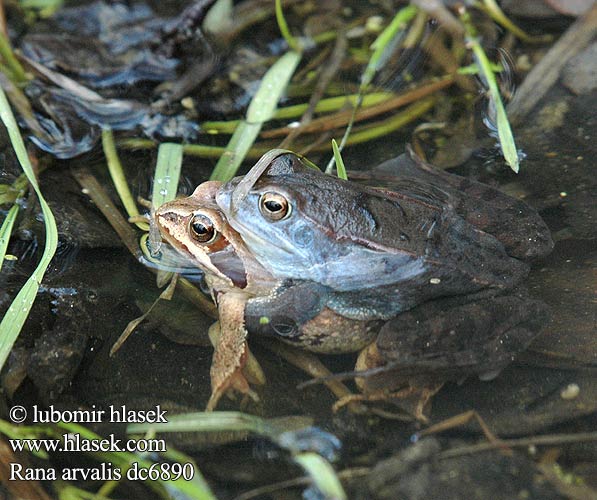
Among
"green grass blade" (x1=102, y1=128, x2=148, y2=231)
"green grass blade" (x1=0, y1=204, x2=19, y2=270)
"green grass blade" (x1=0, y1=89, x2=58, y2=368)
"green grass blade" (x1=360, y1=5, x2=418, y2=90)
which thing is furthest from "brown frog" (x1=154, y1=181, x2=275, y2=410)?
"green grass blade" (x1=360, y1=5, x2=418, y2=90)

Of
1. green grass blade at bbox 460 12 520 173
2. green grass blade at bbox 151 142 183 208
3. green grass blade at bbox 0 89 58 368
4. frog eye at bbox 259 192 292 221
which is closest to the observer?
green grass blade at bbox 0 89 58 368

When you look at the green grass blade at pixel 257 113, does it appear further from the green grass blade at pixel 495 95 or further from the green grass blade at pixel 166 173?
the green grass blade at pixel 495 95

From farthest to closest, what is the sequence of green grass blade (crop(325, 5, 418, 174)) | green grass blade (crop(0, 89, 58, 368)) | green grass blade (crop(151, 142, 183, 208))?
green grass blade (crop(325, 5, 418, 174)) < green grass blade (crop(151, 142, 183, 208)) < green grass blade (crop(0, 89, 58, 368))

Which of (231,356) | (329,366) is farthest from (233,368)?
(329,366)

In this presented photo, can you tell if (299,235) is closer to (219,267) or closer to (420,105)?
(219,267)

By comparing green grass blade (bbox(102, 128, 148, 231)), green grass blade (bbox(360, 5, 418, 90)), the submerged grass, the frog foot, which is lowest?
the frog foot

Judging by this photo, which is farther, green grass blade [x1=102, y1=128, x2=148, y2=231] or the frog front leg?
green grass blade [x1=102, y1=128, x2=148, y2=231]

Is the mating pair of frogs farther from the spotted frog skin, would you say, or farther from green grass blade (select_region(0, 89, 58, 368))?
green grass blade (select_region(0, 89, 58, 368))

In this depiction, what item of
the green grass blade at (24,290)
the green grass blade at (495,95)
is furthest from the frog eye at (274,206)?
the green grass blade at (495,95)
